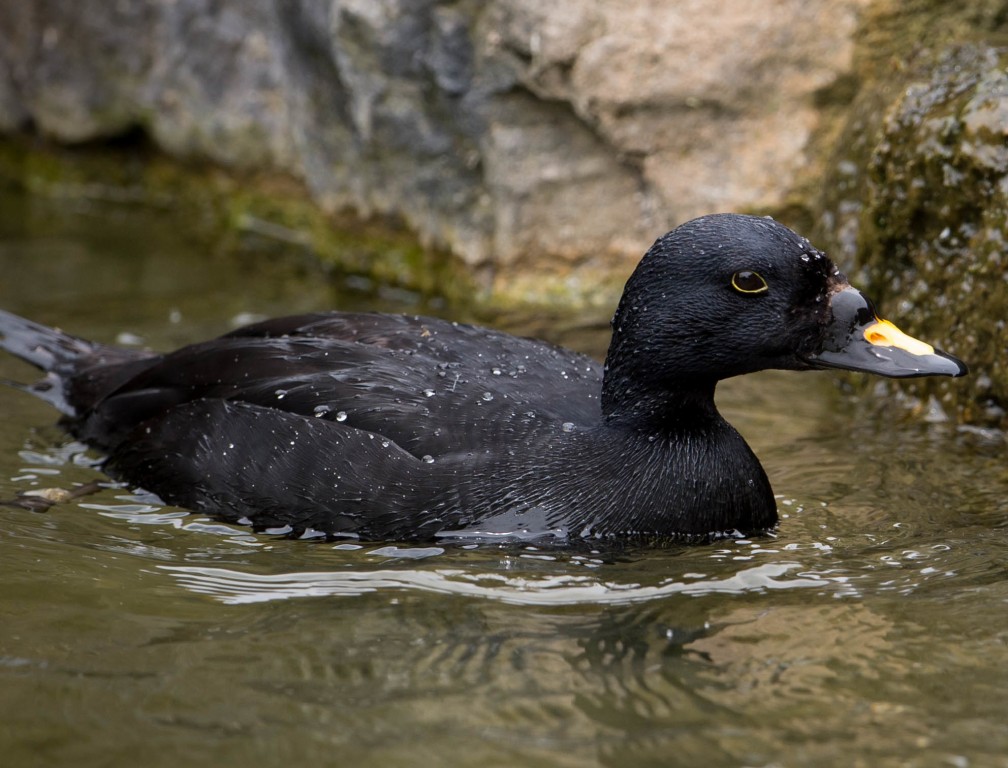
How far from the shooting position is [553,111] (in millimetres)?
7727

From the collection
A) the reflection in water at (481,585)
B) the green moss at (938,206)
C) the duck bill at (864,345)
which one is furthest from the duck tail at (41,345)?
the green moss at (938,206)

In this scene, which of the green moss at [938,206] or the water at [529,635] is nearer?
the water at [529,635]

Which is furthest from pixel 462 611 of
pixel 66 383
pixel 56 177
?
pixel 56 177

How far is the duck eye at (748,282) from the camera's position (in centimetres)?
480

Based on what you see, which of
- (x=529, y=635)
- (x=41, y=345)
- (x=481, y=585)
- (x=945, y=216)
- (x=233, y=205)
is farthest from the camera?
(x=233, y=205)

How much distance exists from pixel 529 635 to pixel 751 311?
144 centimetres

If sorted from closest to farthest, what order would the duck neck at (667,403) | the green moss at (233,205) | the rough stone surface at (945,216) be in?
the duck neck at (667,403) → the rough stone surface at (945,216) → the green moss at (233,205)

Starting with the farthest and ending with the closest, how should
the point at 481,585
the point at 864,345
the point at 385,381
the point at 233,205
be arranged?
the point at 233,205, the point at 385,381, the point at 864,345, the point at 481,585

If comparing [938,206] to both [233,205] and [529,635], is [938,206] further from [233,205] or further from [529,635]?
[233,205]

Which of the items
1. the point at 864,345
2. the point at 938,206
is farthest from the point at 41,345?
the point at 938,206

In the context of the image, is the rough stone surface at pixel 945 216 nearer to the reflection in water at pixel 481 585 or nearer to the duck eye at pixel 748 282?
the duck eye at pixel 748 282

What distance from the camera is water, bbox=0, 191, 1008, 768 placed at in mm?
3551

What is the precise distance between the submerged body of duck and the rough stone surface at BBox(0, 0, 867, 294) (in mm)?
2533

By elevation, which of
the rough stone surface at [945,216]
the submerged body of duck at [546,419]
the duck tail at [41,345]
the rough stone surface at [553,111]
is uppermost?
the rough stone surface at [553,111]
